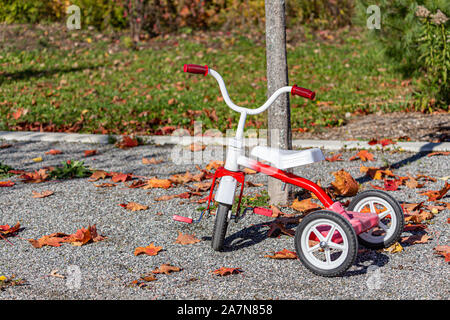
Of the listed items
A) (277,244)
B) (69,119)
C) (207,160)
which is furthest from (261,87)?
(277,244)

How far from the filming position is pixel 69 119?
24.8 ft

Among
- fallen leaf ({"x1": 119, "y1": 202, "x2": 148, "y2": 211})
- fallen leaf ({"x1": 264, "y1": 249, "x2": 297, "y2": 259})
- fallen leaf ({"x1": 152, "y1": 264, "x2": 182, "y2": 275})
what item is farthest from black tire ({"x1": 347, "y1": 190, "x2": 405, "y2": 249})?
fallen leaf ({"x1": 119, "y1": 202, "x2": 148, "y2": 211})

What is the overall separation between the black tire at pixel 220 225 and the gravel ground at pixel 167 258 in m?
0.07

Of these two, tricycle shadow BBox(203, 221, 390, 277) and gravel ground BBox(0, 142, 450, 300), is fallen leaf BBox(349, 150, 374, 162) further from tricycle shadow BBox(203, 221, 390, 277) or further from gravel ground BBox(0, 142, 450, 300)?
tricycle shadow BBox(203, 221, 390, 277)

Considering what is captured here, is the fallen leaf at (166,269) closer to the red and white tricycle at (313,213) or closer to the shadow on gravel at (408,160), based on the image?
the red and white tricycle at (313,213)

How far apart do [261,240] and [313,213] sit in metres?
0.69

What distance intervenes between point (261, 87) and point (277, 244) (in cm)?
550

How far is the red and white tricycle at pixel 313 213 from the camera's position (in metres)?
3.07

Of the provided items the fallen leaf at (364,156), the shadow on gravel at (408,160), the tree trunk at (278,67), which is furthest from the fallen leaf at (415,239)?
the fallen leaf at (364,156)

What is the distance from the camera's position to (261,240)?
12.1 feet

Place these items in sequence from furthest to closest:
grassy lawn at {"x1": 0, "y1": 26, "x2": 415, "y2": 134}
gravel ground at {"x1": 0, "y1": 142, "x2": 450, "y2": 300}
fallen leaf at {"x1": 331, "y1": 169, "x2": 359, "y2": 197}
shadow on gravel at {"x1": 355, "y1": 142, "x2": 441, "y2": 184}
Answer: grassy lawn at {"x1": 0, "y1": 26, "x2": 415, "y2": 134} < shadow on gravel at {"x1": 355, "y1": 142, "x2": 441, "y2": 184} < fallen leaf at {"x1": 331, "y1": 169, "x2": 359, "y2": 197} < gravel ground at {"x1": 0, "y1": 142, "x2": 450, "y2": 300}

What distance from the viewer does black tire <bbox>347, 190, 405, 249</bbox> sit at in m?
3.37

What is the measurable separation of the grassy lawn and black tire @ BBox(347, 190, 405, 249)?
330 centimetres
